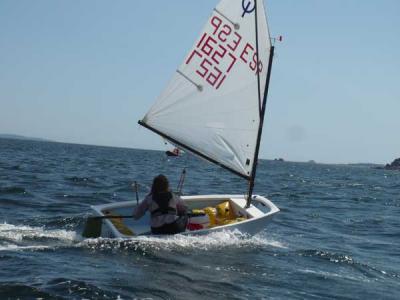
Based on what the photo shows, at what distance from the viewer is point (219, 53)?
12.0 metres

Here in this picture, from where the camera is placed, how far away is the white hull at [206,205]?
10.7m

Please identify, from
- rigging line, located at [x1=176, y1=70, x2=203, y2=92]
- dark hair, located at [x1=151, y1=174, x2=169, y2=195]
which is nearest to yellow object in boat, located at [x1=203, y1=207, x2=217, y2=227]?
dark hair, located at [x1=151, y1=174, x2=169, y2=195]

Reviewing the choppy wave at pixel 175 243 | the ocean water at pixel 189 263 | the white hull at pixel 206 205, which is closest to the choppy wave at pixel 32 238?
the ocean water at pixel 189 263

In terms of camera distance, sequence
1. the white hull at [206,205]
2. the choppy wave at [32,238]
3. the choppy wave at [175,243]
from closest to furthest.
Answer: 1. the choppy wave at [32,238]
2. the choppy wave at [175,243]
3. the white hull at [206,205]

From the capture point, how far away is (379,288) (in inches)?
359

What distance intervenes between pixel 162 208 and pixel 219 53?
4.01 meters

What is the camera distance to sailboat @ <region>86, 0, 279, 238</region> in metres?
11.9

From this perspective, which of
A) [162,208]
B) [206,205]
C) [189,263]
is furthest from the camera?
[206,205]

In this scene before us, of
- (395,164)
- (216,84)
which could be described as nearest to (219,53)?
(216,84)

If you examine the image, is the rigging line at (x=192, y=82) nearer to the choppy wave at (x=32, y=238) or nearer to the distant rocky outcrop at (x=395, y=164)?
the choppy wave at (x=32, y=238)

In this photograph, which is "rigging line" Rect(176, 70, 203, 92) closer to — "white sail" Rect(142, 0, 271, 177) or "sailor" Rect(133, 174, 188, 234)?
"white sail" Rect(142, 0, 271, 177)

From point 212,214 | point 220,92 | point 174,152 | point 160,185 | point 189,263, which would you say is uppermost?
point 220,92

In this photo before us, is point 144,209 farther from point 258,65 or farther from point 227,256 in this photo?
point 258,65

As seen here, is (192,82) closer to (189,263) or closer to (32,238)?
(189,263)
